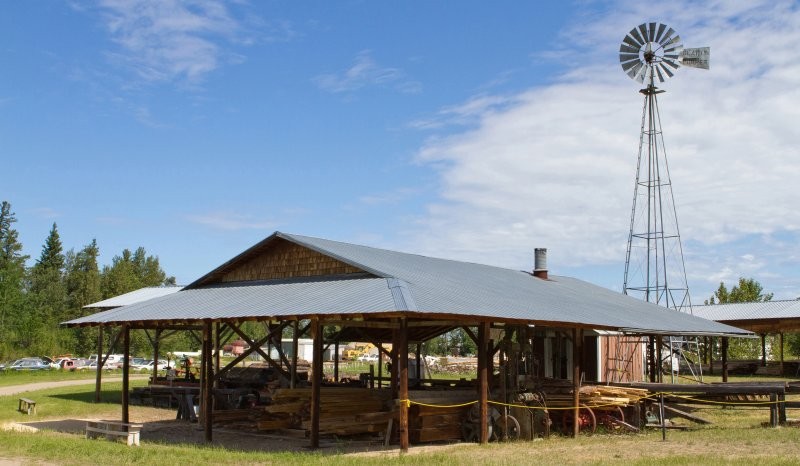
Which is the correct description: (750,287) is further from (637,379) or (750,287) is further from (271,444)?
(271,444)

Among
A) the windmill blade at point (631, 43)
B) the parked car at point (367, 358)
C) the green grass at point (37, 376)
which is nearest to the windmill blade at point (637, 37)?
the windmill blade at point (631, 43)

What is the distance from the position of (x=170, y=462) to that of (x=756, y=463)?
10627 millimetres

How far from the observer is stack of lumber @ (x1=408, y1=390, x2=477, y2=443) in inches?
755

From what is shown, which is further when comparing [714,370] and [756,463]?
[714,370]

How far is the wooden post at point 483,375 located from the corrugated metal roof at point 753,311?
110ft

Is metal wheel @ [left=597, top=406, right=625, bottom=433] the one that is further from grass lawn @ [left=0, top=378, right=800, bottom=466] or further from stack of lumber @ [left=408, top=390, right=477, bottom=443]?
stack of lumber @ [left=408, top=390, right=477, bottom=443]

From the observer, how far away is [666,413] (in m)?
25.1

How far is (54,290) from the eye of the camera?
327 ft

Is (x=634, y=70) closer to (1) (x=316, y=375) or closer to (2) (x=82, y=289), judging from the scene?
(1) (x=316, y=375)

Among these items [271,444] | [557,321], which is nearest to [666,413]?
[557,321]

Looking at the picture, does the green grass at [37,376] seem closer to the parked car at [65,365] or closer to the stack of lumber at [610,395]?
the parked car at [65,365]

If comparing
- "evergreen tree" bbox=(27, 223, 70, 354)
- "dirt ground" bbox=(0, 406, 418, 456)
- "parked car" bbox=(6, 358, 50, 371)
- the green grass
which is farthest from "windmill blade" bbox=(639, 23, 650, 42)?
"evergreen tree" bbox=(27, 223, 70, 354)

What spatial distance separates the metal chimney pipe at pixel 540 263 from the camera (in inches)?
1233

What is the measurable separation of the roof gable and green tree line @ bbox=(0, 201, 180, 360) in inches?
1572
